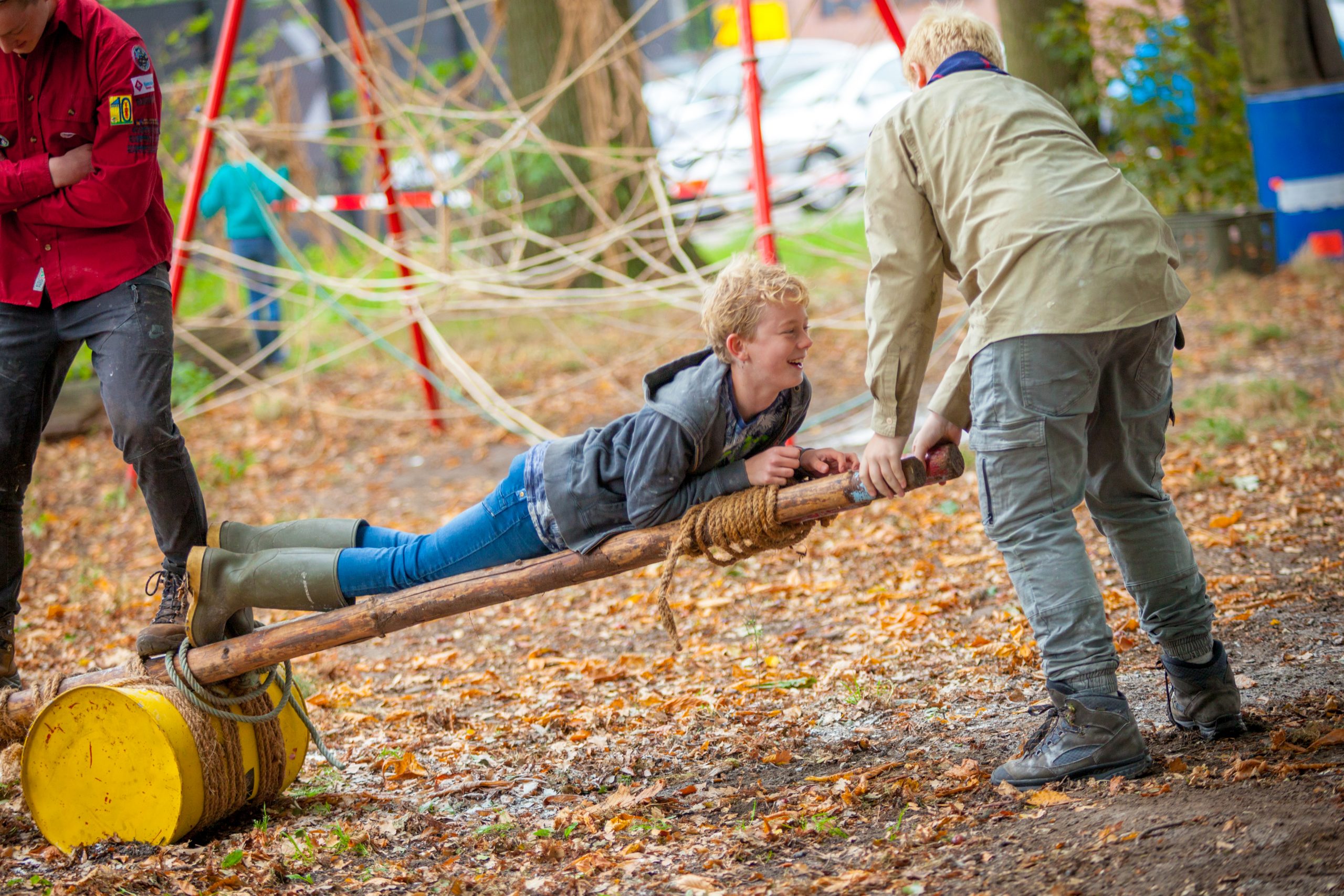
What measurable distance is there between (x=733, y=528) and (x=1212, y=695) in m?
1.13

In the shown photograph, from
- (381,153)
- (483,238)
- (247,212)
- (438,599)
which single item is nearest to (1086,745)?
(438,599)

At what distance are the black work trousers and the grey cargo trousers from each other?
2023 millimetres

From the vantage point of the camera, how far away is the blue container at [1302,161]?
8.27 meters

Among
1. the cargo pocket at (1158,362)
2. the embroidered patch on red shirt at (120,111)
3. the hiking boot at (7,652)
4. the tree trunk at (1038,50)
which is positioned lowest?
the hiking boot at (7,652)

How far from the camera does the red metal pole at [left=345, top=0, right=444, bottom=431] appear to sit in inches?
275

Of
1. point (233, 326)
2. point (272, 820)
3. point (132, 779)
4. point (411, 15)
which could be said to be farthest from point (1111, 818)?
point (411, 15)

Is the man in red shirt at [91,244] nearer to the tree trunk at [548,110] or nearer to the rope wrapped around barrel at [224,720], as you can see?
the rope wrapped around barrel at [224,720]

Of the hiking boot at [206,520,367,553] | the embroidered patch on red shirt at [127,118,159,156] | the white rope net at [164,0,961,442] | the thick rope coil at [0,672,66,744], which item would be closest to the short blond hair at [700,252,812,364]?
the hiking boot at [206,520,367,553]

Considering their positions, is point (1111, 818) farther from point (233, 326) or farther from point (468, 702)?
point (233, 326)

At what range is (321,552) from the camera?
10.4ft

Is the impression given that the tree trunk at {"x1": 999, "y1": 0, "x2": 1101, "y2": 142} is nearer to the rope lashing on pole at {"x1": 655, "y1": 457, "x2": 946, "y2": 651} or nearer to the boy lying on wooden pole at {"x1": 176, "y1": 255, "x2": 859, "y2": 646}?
the boy lying on wooden pole at {"x1": 176, "y1": 255, "x2": 859, "y2": 646}

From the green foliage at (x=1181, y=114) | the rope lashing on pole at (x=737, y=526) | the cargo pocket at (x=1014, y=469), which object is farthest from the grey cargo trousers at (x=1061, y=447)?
the green foliage at (x=1181, y=114)

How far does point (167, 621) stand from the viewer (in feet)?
10.6

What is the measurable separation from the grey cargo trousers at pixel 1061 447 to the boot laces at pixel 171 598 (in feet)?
6.84
